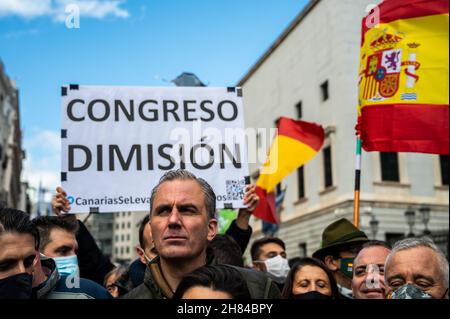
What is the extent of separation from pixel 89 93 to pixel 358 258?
89.6 inches

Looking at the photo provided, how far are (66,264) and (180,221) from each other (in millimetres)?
1304

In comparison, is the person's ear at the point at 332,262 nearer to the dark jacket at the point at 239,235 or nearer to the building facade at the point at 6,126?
the dark jacket at the point at 239,235

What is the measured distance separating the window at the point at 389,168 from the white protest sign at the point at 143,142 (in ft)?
66.7

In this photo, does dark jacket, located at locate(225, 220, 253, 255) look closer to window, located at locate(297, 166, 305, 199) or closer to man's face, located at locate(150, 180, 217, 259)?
man's face, located at locate(150, 180, 217, 259)

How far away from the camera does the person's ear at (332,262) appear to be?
14.0ft

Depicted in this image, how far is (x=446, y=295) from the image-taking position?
2.74 metres

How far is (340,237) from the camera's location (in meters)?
4.27

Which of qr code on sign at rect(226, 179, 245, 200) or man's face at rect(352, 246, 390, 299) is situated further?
qr code on sign at rect(226, 179, 245, 200)

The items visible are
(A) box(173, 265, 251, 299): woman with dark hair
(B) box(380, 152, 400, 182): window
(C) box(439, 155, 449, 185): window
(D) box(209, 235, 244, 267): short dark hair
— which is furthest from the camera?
(C) box(439, 155, 449, 185): window

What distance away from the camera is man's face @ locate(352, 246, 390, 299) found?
344 centimetres

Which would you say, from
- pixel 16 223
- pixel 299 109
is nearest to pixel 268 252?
pixel 16 223

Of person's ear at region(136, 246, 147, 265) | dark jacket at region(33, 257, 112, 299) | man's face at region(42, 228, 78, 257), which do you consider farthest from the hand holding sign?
dark jacket at region(33, 257, 112, 299)

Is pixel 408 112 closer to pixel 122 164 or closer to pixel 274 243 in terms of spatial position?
pixel 274 243

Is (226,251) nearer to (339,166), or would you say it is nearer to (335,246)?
(335,246)
